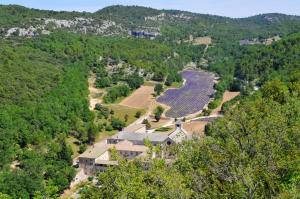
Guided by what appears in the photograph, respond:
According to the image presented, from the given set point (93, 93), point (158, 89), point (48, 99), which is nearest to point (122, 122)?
point (48, 99)

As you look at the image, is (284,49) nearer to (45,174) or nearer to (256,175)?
(45,174)

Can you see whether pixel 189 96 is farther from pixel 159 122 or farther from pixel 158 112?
pixel 159 122

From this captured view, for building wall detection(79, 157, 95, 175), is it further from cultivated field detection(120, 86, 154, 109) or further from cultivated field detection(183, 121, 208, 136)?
cultivated field detection(120, 86, 154, 109)

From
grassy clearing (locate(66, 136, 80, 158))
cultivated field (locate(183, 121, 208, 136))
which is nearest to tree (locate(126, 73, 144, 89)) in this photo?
cultivated field (locate(183, 121, 208, 136))

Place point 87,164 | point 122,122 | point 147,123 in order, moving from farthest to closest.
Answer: point 147,123
point 122,122
point 87,164

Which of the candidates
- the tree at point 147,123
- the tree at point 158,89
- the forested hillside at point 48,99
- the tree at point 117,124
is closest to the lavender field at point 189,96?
the tree at point 158,89

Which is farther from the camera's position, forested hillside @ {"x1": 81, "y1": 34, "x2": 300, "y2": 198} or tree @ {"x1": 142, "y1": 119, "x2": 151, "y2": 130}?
tree @ {"x1": 142, "y1": 119, "x2": 151, "y2": 130}
